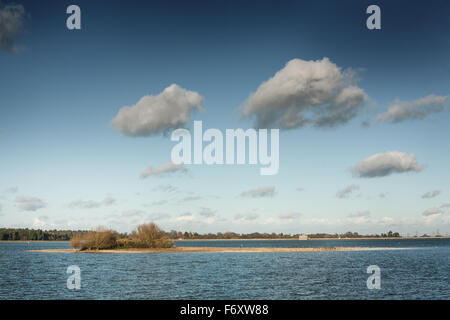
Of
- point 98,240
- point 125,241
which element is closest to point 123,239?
point 125,241

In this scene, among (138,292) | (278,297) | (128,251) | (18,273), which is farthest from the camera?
(128,251)

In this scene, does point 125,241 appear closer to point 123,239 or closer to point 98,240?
point 123,239

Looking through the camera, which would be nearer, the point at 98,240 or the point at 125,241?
the point at 98,240

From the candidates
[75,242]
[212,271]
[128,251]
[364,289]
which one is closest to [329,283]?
[364,289]

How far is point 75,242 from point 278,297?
13835 cm

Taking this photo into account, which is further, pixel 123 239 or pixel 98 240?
pixel 123 239

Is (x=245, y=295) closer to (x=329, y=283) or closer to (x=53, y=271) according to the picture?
(x=329, y=283)

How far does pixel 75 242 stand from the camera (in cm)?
16750
